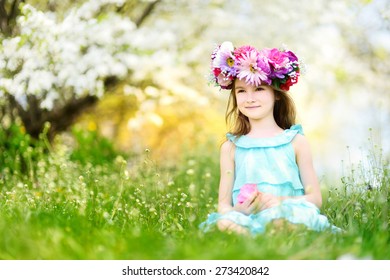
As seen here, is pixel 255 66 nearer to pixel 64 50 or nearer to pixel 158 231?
pixel 158 231

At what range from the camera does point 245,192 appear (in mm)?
3373

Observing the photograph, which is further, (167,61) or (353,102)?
(353,102)

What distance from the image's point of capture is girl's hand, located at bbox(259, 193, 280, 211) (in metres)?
3.34

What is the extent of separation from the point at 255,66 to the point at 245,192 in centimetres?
68

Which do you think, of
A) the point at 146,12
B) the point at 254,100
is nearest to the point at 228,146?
the point at 254,100

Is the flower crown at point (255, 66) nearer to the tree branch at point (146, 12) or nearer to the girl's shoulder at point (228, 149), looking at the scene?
the girl's shoulder at point (228, 149)

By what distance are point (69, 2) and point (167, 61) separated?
1.20 m

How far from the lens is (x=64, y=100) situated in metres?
8.02

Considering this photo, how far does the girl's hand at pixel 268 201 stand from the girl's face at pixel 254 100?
469 mm

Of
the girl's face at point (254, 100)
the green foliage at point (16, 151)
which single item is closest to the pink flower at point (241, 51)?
the girl's face at point (254, 100)

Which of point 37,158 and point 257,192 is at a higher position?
point 257,192

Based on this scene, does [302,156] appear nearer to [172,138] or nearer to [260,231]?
[260,231]
